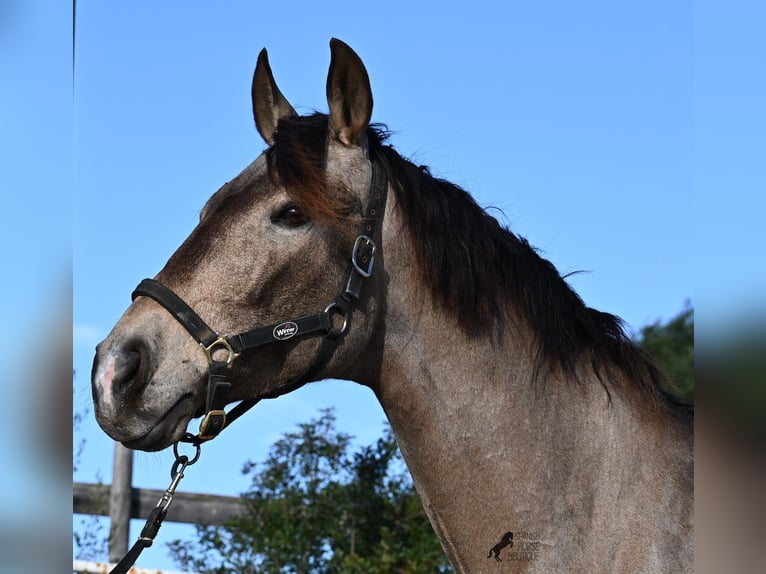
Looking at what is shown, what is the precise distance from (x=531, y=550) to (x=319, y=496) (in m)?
2.87

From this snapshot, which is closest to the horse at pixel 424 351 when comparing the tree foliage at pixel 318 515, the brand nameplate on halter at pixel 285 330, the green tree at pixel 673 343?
the brand nameplate on halter at pixel 285 330

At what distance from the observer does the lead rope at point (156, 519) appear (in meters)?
2.60

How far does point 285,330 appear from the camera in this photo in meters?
2.85

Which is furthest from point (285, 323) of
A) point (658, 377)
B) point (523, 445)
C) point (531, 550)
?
point (658, 377)

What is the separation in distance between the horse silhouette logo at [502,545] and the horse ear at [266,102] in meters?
1.69

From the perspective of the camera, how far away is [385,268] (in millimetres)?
3027

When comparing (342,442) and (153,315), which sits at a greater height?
(342,442)

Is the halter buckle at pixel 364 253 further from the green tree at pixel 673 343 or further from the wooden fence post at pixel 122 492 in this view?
the green tree at pixel 673 343

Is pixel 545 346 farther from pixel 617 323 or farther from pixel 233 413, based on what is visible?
pixel 233 413

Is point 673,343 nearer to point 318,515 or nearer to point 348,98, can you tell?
point 318,515

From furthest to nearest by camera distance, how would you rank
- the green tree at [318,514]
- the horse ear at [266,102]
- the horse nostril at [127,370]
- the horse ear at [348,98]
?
1. the green tree at [318,514]
2. the horse ear at [266,102]
3. the horse ear at [348,98]
4. the horse nostril at [127,370]

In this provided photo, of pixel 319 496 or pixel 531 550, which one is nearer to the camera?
pixel 531 550

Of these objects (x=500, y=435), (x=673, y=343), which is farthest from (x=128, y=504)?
(x=673, y=343)

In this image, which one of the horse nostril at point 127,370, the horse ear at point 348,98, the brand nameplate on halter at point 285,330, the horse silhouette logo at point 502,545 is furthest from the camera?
the horse ear at point 348,98
